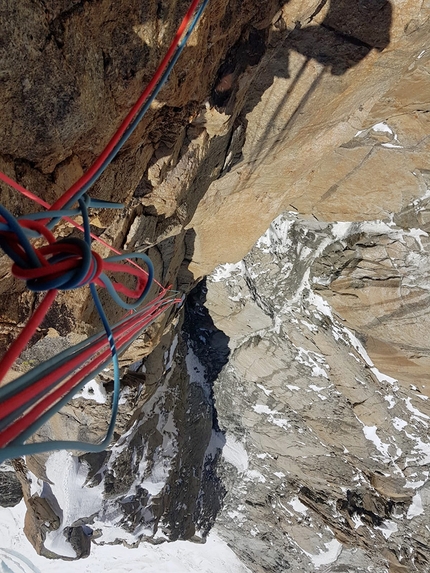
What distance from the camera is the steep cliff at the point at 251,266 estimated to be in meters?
1.37

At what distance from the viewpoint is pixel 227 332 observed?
518 cm

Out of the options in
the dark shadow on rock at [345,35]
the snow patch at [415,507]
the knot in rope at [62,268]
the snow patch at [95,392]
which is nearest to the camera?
the knot in rope at [62,268]

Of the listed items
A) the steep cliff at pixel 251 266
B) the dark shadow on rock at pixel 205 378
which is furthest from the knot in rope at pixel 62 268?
the dark shadow on rock at pixel 205 378

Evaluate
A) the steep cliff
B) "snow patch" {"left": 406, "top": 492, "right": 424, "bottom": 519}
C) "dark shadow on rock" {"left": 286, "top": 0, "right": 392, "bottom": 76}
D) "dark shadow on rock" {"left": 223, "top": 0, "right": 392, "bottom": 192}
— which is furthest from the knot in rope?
"snow patch" {"left": 406, "top": 492, "right": 424, "bottom": 519}

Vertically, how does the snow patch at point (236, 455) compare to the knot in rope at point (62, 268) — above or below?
below

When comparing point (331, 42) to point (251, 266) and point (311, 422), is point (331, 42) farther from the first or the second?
point (311, 422)

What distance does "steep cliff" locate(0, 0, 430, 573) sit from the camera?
1.37m

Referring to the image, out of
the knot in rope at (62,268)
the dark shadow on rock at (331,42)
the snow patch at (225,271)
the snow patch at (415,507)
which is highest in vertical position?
the dark shadow on rock at (331,42)

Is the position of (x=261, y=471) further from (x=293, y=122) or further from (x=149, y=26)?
(x=149, y=26)

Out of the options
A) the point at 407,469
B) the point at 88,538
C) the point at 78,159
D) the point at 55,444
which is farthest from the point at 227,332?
the point at 55,444

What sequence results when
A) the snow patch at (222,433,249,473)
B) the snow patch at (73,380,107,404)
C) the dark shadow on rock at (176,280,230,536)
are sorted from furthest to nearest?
the snow patch at (222,433,249,473), the dark shadow on rock at (176,280,230,536), the snow patch at (73,380,107,404)

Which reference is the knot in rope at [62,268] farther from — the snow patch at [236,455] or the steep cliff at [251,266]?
the snow patch at [236,455]

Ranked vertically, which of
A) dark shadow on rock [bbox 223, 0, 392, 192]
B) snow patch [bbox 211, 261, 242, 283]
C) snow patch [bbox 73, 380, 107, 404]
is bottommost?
snow patch [bbox 73, 380, 107, 404]

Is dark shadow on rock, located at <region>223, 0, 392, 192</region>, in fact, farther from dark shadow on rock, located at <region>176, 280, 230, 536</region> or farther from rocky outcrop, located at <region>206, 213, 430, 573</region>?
dark shadow on rock, located at <region>176, 280, 230, 536</region>
